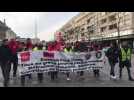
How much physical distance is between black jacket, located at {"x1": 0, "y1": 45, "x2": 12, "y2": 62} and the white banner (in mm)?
420

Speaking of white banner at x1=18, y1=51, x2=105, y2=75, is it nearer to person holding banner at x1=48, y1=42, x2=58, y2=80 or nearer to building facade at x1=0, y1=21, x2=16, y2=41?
person holding banner at x1=48, y1=42, x2=58, y2=80

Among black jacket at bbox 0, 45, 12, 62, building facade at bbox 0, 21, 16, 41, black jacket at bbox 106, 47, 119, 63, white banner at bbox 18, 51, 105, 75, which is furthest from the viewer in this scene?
black jacket at bbox 106, 47, 119, 63

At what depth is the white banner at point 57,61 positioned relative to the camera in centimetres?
1089

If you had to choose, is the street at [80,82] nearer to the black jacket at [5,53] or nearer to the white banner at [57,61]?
the white banner at [57,61]

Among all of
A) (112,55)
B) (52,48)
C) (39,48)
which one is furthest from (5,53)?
(112,55)

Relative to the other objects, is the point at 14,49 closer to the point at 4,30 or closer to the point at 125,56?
the point at 4,30

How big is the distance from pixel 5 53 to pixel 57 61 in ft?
5.91

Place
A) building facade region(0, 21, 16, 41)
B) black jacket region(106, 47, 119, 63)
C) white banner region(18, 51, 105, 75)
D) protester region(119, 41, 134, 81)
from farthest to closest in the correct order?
black jacket region(106, 47, 119, 63), protester region(119, 41, 134, 81), building facade region(0, 21, 16, 41), white banner region(18, 51, 105, 75)

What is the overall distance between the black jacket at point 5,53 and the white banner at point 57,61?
42 cm

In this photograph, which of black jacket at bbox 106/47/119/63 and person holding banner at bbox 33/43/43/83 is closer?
person holding banner at bbox 33/43/43/83

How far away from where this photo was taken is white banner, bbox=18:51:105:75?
1089 centimetres

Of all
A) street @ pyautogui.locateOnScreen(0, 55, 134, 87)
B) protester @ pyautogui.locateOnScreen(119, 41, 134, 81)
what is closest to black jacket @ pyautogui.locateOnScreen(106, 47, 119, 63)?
protester @ pyautogui.locateOnScreen(119, 41, 134, 81)

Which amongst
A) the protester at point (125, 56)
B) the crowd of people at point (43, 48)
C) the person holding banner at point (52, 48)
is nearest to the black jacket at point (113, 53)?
the crowd of people at point (43, 48)

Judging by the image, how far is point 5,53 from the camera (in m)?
10.5
